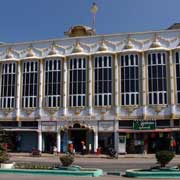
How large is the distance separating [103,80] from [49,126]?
907 centimetres

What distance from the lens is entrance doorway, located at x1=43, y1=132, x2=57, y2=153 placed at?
52062 mm

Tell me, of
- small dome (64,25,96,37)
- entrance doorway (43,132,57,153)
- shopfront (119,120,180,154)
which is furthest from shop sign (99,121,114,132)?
small dome (64,25,96,37)

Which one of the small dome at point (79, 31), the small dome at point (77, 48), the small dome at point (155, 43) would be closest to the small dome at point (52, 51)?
the small dome at point (77, 48)

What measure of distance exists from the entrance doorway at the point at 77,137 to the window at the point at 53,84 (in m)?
4.06

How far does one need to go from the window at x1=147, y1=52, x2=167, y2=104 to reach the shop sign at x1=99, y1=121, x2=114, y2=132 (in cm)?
551

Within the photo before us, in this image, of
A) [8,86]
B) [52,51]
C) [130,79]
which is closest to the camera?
[130,79]

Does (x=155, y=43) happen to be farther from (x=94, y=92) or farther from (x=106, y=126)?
(x=106, y=126)

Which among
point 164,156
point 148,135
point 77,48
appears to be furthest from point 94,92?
point 164,156

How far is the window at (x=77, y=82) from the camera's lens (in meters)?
50.8

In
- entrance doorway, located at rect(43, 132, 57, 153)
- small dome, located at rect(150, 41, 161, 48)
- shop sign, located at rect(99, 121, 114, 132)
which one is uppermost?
small dome, located at rect(150, 41, 161, 48)

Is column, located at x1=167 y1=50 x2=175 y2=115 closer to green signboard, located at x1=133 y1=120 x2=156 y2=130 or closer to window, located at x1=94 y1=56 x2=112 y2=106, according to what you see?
green signboard, located at x1=133 y1=120 x2=156 y2=130

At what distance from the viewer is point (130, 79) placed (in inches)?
1943

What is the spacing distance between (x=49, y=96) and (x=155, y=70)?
13.9m

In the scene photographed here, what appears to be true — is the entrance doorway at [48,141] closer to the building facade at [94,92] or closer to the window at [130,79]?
the building facade at [94,92]
